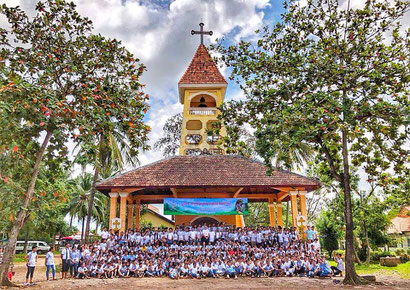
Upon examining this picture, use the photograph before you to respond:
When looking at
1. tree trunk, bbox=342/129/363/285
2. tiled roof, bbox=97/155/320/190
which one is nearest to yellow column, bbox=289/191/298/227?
tiled roof, bbox=97/155/320/190

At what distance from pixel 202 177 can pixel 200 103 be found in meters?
7.86

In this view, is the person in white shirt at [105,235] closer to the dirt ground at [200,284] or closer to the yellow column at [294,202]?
the dirt ground at [200,284]

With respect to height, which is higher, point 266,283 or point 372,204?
point 372,204

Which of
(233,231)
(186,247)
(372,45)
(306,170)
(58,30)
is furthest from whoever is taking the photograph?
(306,170)

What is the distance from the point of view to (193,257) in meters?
13.3

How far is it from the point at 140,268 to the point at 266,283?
4833 millimetres

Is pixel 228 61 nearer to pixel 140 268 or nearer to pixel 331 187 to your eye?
pixel 140 268

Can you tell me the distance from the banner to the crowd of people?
1172 mm

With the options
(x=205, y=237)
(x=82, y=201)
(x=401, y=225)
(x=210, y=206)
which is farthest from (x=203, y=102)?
(x=401, y=225)

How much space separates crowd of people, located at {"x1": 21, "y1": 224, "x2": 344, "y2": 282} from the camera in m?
12.6

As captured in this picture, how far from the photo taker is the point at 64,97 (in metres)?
10.3

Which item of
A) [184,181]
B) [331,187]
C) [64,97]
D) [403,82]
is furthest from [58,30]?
[331,187]

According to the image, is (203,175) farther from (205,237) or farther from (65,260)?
(65,260)

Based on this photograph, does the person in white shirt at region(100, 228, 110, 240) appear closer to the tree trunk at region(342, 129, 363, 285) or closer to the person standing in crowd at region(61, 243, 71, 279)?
the person standing in crowd at region(61, 243, 71, 279)
